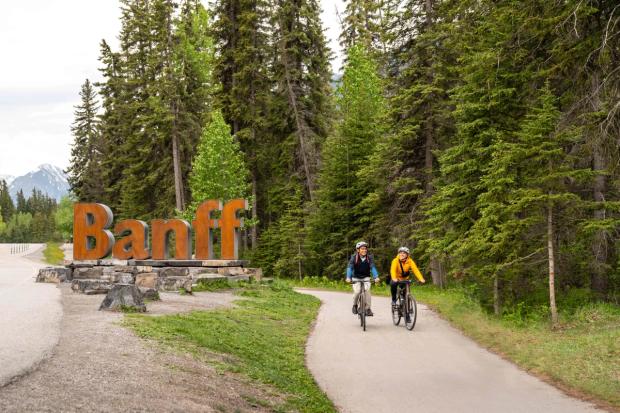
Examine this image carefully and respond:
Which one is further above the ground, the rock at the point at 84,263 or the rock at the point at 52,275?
Answer: the rock at the point at 84,263

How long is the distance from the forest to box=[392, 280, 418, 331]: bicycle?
6.58 feet

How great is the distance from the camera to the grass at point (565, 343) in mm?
7938

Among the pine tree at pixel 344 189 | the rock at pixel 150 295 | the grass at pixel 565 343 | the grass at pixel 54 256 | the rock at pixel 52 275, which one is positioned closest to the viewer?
the grass at pixel 565 343

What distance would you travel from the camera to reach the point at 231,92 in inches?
1524

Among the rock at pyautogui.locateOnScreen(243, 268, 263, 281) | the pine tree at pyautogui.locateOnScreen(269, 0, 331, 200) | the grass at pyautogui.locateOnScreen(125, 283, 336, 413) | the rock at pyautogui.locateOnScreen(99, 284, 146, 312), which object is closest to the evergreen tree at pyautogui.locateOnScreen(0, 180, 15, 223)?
the pine tree at pyautogui.locateOnScreen(269, 0, 331, 200)

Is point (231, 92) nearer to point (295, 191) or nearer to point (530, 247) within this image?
point (295, 191)

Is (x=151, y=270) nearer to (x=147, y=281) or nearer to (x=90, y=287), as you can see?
(x=147, y=281)

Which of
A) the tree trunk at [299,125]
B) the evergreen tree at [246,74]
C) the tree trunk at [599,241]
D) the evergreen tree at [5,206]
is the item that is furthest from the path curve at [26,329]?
the evergreen tree at [5,206]

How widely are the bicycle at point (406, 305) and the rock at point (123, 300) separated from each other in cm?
583

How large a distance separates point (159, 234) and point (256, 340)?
13512mm

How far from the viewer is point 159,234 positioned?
23.6 meters

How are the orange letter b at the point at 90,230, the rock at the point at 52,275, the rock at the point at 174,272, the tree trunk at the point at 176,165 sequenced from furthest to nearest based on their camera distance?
the tree trunk at the point at 176,165
the orange letter b at the point at 90,230
the rock at the point at 174,272
the rock at the point at 52,275

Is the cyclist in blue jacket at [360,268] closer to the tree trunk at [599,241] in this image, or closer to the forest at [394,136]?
the forest at [394,136]

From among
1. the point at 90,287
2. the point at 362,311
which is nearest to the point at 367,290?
the point at 362,311
